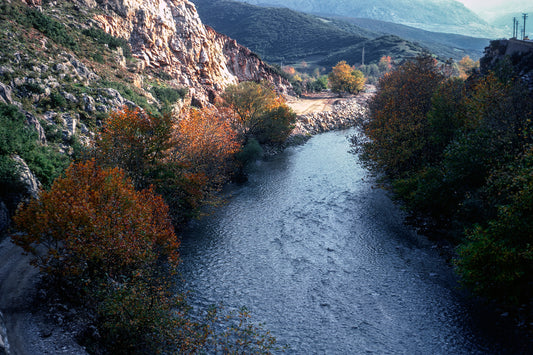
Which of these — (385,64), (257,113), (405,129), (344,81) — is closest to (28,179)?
(405,129)

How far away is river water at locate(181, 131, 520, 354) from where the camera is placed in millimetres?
19078

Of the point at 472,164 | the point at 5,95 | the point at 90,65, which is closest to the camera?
the point at 472,164

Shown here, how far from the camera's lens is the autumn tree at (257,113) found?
177ft

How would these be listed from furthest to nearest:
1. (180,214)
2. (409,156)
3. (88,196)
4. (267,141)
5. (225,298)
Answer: (267,141) → (409,156) → (180,214) → (225,298) → (88,196)

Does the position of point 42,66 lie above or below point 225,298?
above

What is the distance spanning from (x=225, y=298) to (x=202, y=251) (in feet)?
20.8

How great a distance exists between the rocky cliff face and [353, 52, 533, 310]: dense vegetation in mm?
35490

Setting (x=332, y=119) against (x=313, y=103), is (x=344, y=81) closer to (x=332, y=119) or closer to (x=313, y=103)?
(x=313, y=103)

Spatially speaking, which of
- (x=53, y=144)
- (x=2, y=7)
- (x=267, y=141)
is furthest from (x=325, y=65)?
(x=53, y=144)

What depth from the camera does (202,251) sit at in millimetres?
28078

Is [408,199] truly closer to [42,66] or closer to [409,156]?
[409,156]

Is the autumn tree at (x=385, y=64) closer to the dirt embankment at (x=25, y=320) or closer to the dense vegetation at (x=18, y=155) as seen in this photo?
the dense vegetation at (x=18, y=155)

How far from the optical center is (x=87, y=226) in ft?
59.4

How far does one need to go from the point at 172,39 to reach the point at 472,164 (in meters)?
55.9
